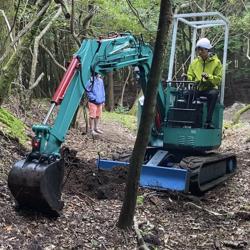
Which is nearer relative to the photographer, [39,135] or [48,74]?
[39,135]

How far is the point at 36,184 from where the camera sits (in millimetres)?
4984

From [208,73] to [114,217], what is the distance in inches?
132

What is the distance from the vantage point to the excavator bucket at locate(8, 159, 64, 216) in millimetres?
5012

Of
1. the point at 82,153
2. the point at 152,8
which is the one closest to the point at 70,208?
the point at 82,153

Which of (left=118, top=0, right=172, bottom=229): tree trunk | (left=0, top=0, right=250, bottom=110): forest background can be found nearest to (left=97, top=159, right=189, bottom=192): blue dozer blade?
(left=118, top=0, right=172, bottom=229): tree trunk

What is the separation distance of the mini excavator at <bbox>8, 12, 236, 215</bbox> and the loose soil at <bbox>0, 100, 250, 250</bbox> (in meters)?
0.20

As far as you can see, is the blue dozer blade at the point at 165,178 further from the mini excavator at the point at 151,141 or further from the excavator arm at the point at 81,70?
the excavator arm at the point at 81,70

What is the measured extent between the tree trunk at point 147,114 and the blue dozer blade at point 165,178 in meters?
1.95

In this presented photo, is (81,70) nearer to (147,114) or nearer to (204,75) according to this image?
(147,114)

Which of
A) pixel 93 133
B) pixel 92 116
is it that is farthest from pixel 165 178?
pixel 92 116

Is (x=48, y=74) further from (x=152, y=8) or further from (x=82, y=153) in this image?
(x=82, y=153)

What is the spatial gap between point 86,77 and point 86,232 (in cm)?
189

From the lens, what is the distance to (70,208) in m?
5.77

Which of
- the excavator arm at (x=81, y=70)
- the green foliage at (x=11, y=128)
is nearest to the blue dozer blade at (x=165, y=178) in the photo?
the excavator arm at (x=81, y=70)
